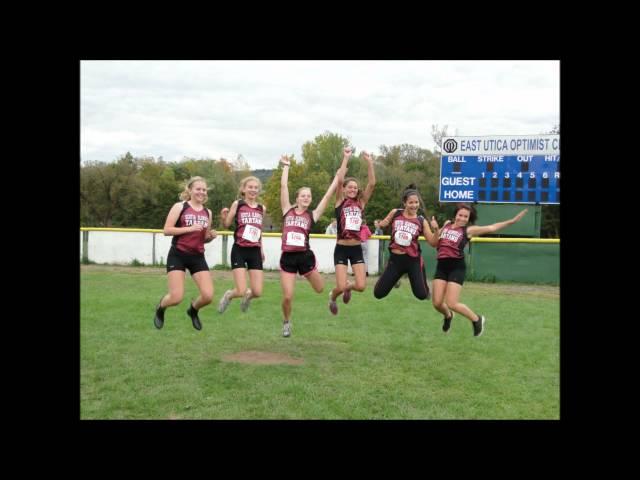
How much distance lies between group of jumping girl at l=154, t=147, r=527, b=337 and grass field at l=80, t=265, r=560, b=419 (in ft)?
3.83

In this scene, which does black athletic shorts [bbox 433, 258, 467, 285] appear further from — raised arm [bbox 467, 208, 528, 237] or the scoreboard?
the scoreboard

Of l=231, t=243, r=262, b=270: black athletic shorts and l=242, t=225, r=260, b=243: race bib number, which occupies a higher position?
l=242, t=225, r=260, b=243: race bib number

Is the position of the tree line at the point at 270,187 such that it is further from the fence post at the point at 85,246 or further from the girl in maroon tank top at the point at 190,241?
the girl in maroon tank top at the point at 190,241

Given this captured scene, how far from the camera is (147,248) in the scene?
24.4 m

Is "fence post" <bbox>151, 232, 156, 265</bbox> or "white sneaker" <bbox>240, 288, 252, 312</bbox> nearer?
"white sneaker" <bbox>240, 288, 252, 312</bbox>

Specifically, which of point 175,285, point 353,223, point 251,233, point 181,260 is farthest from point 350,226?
point 175,285

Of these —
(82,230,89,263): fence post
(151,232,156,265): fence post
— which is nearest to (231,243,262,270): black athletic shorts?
(151,232,156,265): fence post

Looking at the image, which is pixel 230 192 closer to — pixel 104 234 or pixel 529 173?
pixel 104 234

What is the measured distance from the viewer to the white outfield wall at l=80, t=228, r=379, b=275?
74.9ft

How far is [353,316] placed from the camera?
Result: 15.6 meters

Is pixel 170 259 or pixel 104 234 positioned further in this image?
pixel 104 234

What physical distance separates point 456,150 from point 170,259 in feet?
47.1

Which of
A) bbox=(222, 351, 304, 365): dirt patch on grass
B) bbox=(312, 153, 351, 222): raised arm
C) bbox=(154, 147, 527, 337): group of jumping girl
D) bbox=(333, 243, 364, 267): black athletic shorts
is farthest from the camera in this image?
bbox=(222, 351, 304, 365): dirt patch on grass

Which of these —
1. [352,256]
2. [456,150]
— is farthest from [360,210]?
[456,150]
